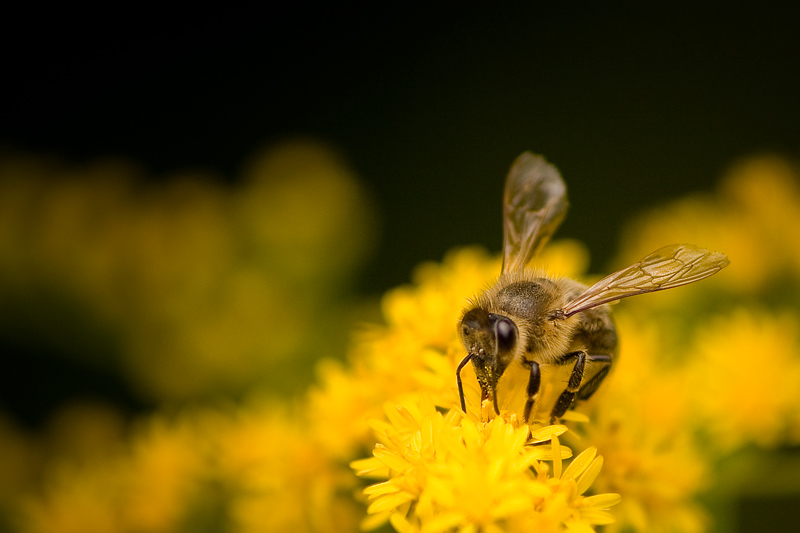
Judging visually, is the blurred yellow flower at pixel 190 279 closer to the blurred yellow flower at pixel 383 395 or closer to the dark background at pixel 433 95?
the blurred yellow flower at pixel 383 395

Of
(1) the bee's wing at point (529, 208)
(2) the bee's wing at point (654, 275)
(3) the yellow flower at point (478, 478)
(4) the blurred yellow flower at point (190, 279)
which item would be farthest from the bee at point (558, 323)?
(4) the blurred yellow flower at point (190, 279)

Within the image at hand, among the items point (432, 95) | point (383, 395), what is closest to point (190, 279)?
point (383, 395)

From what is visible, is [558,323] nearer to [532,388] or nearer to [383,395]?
[532,388]

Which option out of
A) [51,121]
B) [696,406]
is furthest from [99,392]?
[696,406]

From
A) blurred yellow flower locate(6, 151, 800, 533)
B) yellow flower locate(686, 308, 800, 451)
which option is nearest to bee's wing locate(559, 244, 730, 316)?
blurred yellow flower locate(6, 151, 800, 533)

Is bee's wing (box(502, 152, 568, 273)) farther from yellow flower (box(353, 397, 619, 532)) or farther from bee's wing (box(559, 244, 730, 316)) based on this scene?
yellow flower (box(353, 397, 619, 532))

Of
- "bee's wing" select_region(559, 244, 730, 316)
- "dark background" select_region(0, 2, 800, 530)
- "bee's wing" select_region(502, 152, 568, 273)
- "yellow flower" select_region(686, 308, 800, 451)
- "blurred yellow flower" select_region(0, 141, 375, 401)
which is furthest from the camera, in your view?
"dark background" select_region(0, 2, 800, 530)

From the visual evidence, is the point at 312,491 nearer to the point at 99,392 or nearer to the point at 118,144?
the point at 99,392
